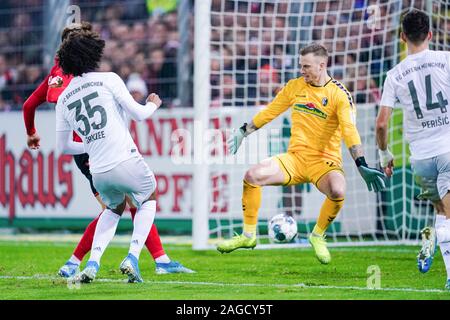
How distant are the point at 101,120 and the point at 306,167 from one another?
253 centimetres

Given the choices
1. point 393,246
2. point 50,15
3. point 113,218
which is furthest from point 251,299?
point 50,15

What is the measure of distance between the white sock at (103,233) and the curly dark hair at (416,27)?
2485 mm

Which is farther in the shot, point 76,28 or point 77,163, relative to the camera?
point 77,163

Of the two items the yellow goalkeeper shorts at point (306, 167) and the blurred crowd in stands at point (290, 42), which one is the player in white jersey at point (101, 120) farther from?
the blurred crowd in stands at point (290, 42)

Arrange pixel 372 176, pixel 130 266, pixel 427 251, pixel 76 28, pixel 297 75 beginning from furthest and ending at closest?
pixel 297 75, pixel 427 251, pixel 372 176, pixel 76 28, pixel 130 266

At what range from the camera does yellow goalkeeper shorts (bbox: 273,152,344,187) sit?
925 cm

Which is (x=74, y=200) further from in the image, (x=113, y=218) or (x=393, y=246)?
(x=113, y=218)

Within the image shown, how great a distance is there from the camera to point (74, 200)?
46.6 ft

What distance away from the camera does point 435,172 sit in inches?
302

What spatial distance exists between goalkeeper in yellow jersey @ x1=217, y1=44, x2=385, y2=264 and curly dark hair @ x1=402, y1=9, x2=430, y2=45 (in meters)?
1.51

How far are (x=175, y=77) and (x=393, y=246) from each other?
4.24 m

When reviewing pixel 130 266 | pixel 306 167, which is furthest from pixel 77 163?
pixel 306 167

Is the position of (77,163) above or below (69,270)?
above

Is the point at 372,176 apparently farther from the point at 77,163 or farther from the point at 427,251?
the point at 77,163
